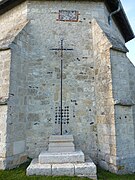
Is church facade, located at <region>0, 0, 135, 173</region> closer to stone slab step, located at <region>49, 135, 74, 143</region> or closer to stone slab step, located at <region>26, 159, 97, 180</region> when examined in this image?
stone slab step, located at <region>49, 135, 74, 143</region>

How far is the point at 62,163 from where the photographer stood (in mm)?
5207

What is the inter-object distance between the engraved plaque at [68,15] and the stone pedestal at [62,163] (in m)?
4.55

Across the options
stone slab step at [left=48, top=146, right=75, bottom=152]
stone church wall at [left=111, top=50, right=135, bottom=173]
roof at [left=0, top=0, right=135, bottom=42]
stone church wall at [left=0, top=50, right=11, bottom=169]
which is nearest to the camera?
stone church wall at [left=0, top=50, right=11, bottom=169]

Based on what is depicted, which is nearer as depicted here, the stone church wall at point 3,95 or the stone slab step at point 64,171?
the stone slab step at point 64,171

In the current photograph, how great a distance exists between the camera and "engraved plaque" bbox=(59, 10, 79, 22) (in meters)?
7.60

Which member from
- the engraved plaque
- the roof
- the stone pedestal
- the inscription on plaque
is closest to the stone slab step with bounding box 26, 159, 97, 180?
the stone pedestal

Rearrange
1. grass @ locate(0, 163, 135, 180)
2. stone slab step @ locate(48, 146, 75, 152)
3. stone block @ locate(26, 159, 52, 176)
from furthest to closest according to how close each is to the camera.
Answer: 1. stone slab step @ locate(48, 146, 75, 152)
2. stone block @ locate(26, 159, 52, 176)
3. grass @ locate(0, 163, 135, 180)

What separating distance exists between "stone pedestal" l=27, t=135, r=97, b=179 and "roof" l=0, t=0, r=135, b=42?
19.0 feet

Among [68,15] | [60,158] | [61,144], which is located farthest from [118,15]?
[60,158]

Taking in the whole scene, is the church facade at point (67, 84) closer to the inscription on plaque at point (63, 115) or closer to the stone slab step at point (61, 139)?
the inscription on plaque at point (63, 115)

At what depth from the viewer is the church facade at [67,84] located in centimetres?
589

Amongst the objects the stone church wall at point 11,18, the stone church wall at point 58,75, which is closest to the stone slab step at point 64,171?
the stone church wall at point 58,75

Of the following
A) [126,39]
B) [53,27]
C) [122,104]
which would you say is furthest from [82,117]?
[126,39]

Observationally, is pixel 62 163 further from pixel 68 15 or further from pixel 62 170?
pixel 68 15
